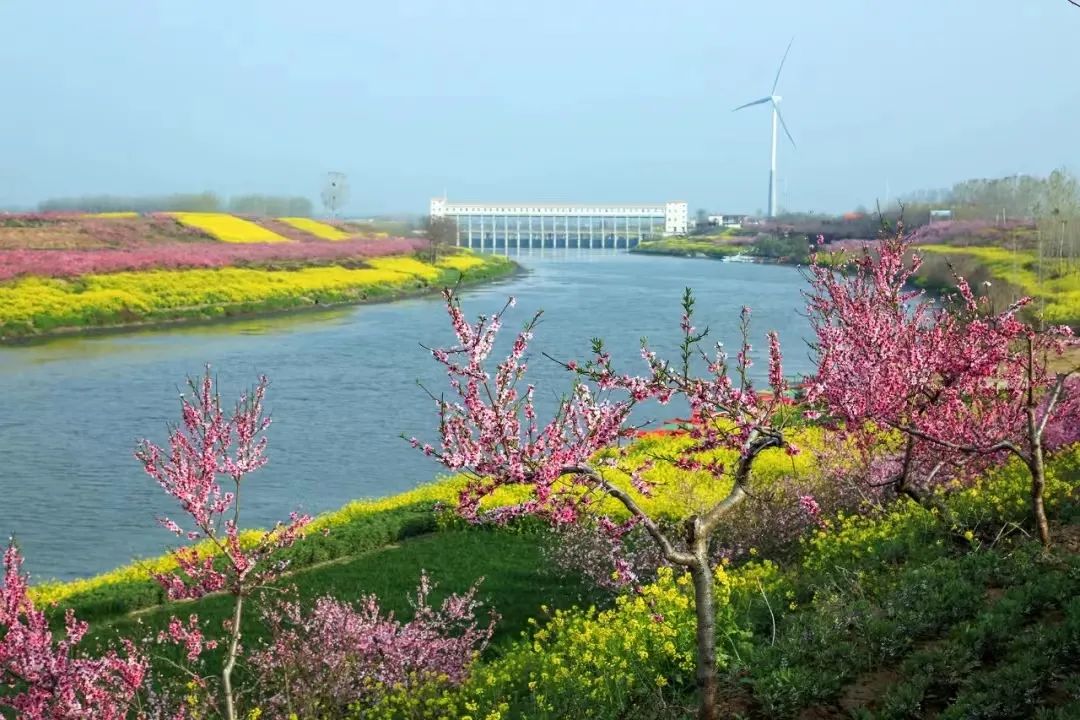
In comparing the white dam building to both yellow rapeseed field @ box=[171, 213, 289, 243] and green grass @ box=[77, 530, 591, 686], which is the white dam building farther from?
green grass @ box=[77, 530, 591, 686]

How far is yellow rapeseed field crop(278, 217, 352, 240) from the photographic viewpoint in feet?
270

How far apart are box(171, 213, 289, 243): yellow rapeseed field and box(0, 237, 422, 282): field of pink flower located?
16.3 ft

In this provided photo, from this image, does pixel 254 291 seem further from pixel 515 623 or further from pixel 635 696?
pixel 635 696

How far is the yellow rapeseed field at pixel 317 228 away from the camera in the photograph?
3245 inches

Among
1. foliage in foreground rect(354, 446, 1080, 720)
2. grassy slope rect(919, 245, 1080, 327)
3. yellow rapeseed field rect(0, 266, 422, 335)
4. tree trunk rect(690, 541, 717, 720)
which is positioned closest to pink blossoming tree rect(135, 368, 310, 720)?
foliage in foreground rect(354, 446, 1080, 720)

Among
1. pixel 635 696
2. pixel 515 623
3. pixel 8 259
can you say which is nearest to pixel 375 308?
pixel 8 259

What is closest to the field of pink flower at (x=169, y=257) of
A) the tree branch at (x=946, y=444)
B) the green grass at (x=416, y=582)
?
the green grass at (x=416, y=582)

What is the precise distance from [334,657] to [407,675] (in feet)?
1.83

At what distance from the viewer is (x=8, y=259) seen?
44625 millimetres

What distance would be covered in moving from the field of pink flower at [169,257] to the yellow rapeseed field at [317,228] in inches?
401

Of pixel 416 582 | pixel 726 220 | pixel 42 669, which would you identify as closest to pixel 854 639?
pixel 42 669

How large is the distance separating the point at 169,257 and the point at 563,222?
108728 millimetres

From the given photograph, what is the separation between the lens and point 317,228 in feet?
282

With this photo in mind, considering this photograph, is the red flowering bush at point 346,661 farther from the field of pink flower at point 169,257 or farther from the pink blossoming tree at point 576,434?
the field of pink flower at point 169,257
